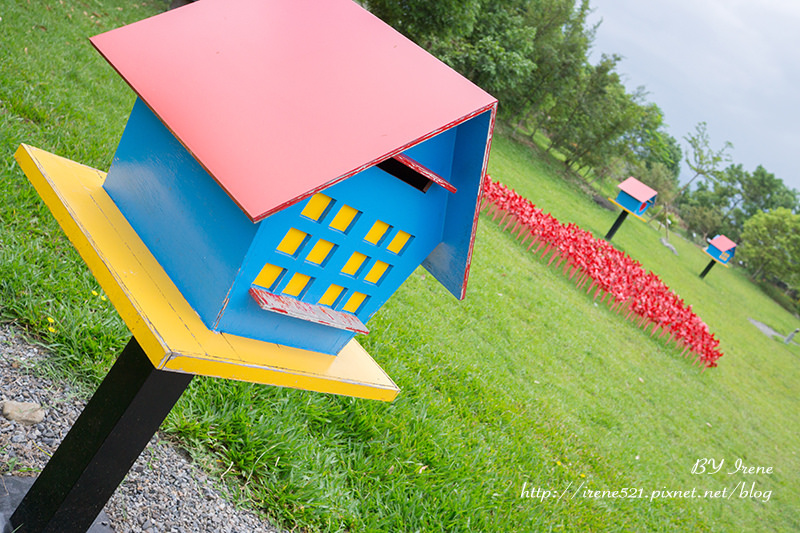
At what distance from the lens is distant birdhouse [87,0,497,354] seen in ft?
4.20

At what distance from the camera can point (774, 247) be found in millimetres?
30766

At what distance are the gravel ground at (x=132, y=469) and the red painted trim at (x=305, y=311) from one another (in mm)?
1232

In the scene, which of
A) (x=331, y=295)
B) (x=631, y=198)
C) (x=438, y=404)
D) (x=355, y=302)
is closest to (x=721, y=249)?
(x=631, y=198)

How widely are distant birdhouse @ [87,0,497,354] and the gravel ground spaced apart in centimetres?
111

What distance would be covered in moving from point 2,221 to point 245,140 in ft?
8.41

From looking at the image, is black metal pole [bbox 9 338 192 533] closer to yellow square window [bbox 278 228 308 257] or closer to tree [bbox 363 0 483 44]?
yellow square window [bbox 278 228 308 257]

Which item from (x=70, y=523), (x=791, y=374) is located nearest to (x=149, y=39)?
(x=70, y=523)

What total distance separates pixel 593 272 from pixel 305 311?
9792 millimetres

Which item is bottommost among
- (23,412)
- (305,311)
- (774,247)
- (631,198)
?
(23,412)

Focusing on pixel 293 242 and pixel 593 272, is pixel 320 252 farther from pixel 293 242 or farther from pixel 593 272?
pixel 593 272

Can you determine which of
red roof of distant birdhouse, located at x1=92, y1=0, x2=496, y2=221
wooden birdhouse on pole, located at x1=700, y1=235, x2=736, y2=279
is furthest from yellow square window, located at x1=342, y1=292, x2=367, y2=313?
wooden birdhouse on pole, located at x1=700, y1=235, x2=736, y2=279

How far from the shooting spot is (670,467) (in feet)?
19.4

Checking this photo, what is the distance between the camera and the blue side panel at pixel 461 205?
A: 5.01ft

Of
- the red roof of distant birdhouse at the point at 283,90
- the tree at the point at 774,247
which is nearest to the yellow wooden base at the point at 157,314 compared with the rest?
the red roof of distant birdhouse at the point at 283,90
